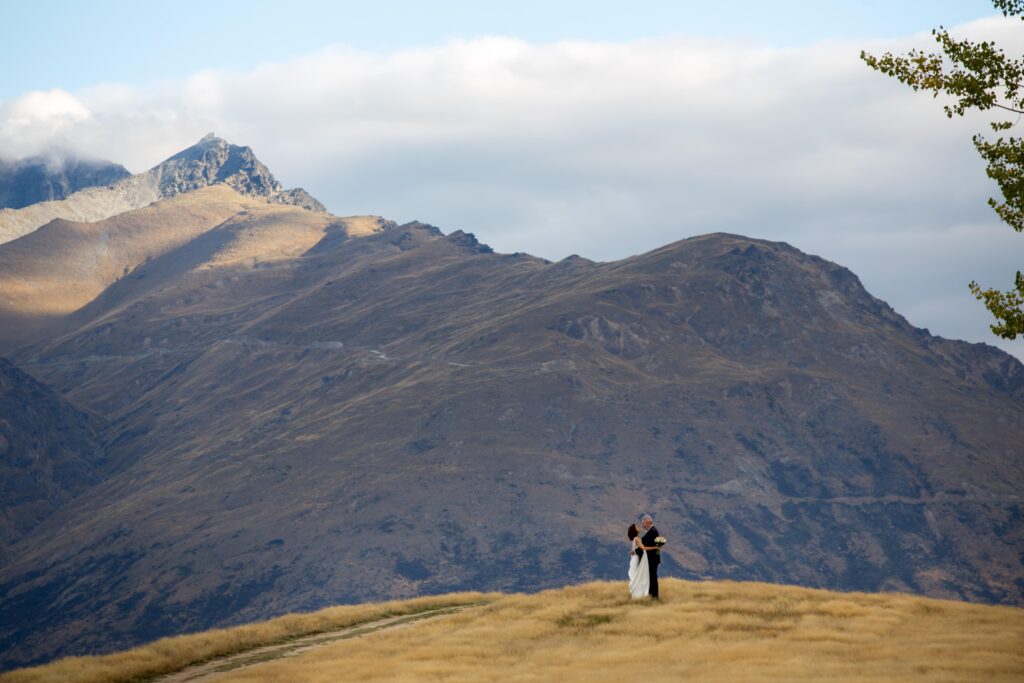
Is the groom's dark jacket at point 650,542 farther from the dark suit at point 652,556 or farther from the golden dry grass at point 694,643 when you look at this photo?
the golden dry grass at point 694,643

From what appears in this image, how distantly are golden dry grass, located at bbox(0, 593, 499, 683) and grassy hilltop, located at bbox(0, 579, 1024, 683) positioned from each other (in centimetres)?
9

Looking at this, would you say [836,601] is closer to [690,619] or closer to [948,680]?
[690,619]

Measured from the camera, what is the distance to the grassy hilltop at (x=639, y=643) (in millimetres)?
34344

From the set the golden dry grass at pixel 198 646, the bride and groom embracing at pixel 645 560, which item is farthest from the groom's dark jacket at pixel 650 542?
the golden dry grass at pixel 198 646

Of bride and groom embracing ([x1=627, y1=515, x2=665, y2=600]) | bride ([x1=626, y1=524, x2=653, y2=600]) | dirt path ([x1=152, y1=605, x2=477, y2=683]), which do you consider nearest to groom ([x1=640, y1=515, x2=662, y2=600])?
bride and groom embracing ([x1=627, y1=515, x2=665, y2=600])

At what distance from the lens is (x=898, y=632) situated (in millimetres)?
40500

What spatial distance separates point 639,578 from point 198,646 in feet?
56.1

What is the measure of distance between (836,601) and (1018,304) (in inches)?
536

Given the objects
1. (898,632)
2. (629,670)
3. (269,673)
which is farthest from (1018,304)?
(269,673)

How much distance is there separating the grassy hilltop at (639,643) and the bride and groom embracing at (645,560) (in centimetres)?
75

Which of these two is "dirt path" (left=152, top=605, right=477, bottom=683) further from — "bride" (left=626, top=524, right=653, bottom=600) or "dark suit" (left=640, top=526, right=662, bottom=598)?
"dark suit" (left=640, top=526, right=662, bottom=598)

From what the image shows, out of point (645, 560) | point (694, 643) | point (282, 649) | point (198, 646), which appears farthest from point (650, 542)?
point (198, 646)

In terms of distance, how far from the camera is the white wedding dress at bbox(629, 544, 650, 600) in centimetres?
4822

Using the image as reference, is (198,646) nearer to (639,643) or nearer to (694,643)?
(639,643)
